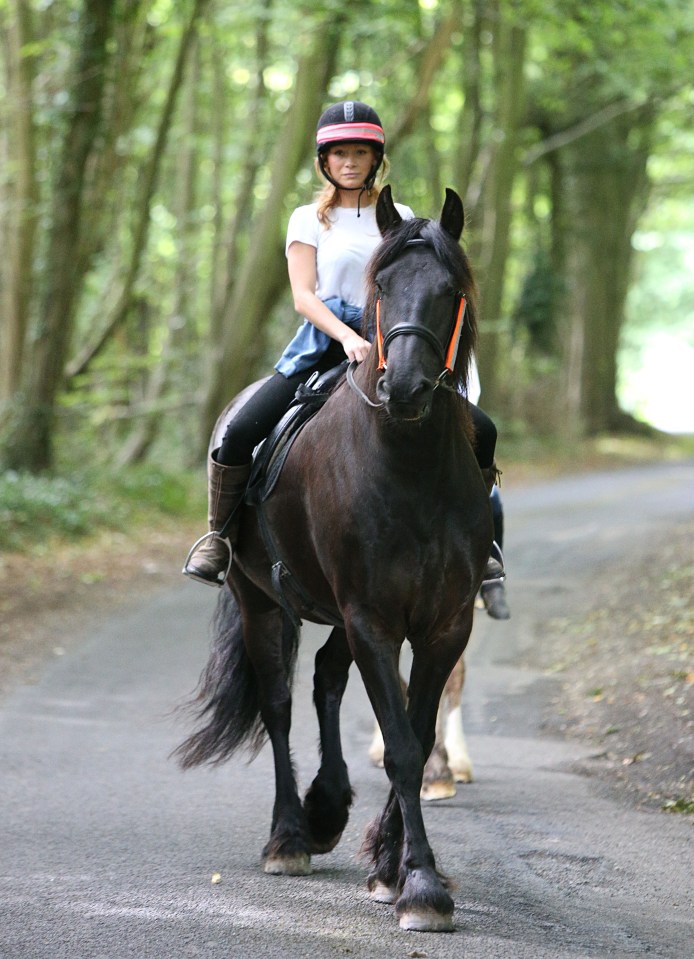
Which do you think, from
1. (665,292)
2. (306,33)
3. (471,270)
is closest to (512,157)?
(306,33)

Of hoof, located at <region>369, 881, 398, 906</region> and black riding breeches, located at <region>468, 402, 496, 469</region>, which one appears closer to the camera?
hoof, located at <region>369, 881, 398, 906</region>

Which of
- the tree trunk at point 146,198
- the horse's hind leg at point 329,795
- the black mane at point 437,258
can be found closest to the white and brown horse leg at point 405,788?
the horse's hind leg at point 329,795

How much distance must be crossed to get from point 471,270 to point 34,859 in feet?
9.74

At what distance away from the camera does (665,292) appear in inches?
2288

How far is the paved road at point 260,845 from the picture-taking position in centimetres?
424

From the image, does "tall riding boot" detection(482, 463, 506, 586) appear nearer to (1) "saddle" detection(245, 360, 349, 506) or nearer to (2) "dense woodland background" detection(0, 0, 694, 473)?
(1) "saddle" detection(245, 360, 349, 506)

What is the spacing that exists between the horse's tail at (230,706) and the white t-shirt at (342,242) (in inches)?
64.1

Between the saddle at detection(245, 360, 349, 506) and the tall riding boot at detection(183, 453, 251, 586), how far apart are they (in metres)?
0.18

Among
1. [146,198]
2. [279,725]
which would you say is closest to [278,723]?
[279,725]

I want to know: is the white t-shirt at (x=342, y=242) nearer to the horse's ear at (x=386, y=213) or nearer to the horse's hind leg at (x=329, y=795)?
the horse's ear at (x=386, y=213)

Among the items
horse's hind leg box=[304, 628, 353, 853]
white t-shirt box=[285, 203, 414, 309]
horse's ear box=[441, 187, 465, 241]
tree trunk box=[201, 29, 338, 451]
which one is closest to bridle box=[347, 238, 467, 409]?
horse's ear box=[441, 187, 465, 241]

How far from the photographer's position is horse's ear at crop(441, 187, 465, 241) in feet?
15.3

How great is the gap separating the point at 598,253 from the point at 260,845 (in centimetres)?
2978

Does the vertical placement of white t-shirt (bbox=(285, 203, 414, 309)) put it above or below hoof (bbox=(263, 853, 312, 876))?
above
